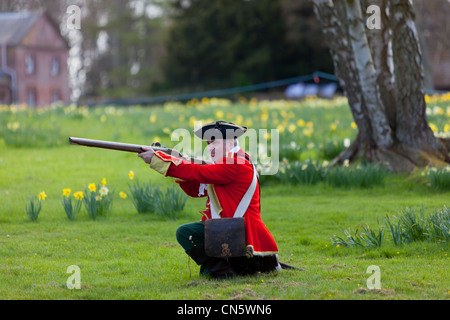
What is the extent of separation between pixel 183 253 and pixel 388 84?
Result: 4924 millimetres

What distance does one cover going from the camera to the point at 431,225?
583 cm

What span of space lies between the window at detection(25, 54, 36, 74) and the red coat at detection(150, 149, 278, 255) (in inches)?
1622

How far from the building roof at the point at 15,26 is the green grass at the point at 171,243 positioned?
106 ft

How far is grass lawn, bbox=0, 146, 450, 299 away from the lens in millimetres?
4566

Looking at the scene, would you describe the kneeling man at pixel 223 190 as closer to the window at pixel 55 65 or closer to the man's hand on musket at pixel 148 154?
the man's hand on musket at pixel 148 154

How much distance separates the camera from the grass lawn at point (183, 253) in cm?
457

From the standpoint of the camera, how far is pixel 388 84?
9273 mm

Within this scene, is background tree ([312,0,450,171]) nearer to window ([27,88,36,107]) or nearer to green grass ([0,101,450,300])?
green grass ([0,101,450,300])

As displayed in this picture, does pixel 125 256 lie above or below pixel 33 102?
below

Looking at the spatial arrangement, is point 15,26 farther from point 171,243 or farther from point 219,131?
point 219,131

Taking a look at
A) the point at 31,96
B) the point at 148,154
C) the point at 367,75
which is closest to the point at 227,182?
the point at 148,154

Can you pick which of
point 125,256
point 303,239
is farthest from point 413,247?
point 125,256
